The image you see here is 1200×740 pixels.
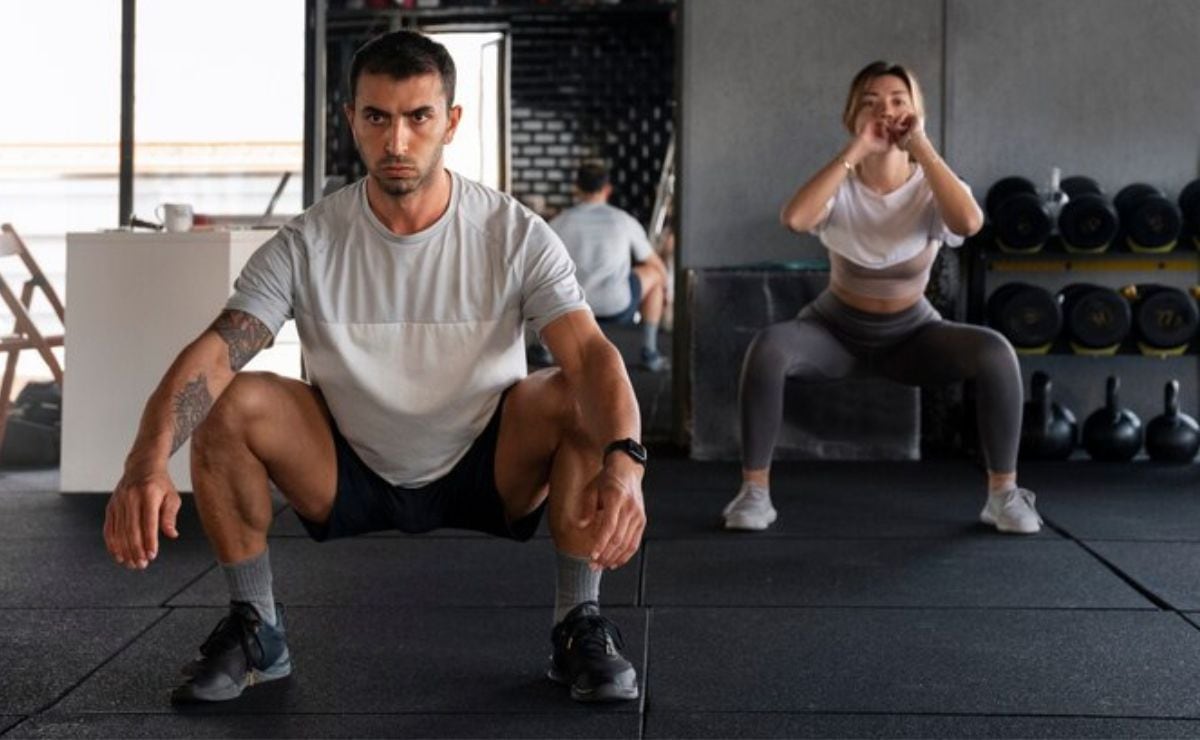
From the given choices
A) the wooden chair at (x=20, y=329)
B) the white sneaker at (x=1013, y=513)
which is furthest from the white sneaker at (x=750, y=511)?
the wooden chair at (x=20, y=329)

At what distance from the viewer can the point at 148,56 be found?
4551mm

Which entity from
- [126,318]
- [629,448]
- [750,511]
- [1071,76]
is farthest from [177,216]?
[1071,76]

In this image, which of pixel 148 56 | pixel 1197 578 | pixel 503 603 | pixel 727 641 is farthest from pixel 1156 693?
pixel 148 56

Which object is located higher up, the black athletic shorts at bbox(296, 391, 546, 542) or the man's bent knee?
the man's bent knee

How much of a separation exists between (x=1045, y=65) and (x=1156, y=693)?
3076 mm

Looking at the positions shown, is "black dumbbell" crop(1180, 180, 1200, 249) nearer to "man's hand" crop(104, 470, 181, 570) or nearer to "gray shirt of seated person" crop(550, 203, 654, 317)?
"gray shirt of seated person" crop(550, 203, 654, 317)

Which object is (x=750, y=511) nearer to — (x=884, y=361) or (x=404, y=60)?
(x=884, y=361)

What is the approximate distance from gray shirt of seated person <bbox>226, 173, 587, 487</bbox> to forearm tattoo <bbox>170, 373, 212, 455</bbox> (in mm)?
163

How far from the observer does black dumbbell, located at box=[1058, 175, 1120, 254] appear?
4484 millimetres

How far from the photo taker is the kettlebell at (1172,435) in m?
4.44

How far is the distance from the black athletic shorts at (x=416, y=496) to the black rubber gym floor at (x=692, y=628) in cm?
21

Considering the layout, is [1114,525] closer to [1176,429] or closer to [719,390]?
[1176,429]

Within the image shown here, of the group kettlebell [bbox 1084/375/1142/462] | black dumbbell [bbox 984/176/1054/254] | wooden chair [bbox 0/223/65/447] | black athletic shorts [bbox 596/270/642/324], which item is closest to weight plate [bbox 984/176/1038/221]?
black dumbbell [bbox 984/176/1054/254]

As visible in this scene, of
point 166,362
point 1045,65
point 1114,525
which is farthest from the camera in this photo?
point 1045,65
